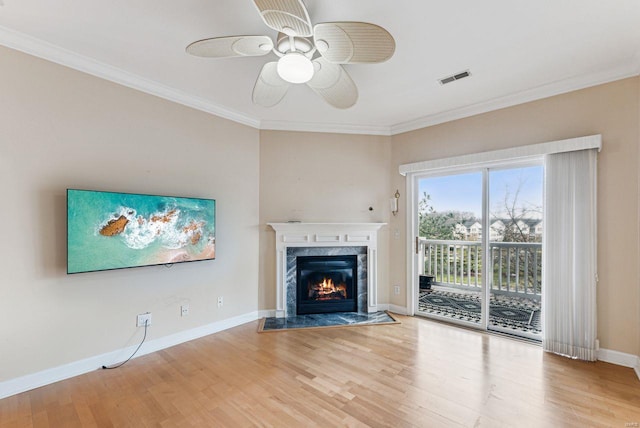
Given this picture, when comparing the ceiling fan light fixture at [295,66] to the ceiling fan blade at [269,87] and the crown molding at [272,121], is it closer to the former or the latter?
the ceiling fan blade at [269,87]

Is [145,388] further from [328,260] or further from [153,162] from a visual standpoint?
[328,260]

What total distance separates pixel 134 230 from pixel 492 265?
390cm

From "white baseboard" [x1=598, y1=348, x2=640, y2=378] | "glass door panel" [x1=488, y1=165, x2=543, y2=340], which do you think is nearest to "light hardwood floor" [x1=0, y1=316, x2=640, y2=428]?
"white baseboard" [x1=598, y1=348, x2=640, y2=378]

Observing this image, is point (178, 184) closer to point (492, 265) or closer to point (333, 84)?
point (333, 84)

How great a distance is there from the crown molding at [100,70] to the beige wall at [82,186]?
0.06 metres

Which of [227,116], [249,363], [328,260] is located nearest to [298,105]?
[227,116]

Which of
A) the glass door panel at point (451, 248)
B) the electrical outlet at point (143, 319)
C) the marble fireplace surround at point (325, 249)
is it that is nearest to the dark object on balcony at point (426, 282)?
the glass door panel at point (451, 248)

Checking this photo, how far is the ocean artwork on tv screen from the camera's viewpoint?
7.64 feet

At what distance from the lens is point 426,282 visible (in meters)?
3.99

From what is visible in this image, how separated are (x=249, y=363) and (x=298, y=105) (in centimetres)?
282

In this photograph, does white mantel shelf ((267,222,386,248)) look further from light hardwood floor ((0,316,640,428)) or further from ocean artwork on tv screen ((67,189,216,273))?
light hardwood floor ((0,316,640,428))

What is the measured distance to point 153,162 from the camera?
291 centimetres

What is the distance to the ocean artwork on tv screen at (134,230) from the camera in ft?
7.64

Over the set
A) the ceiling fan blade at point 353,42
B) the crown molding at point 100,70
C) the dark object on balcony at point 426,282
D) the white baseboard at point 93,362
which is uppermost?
the crown molding at point 100,70
